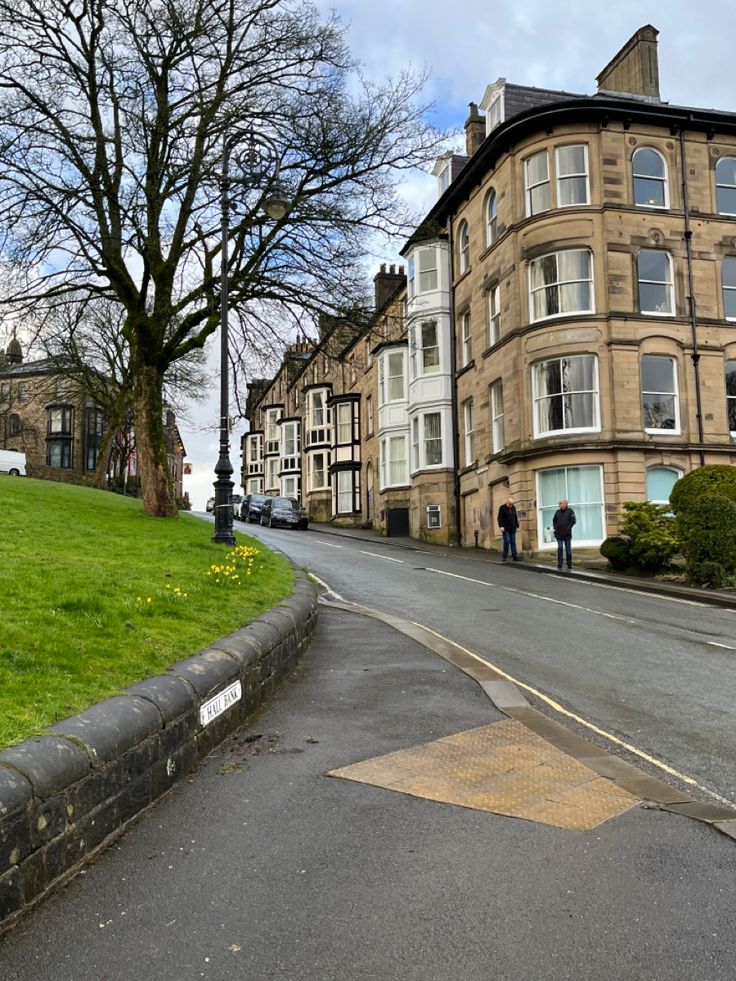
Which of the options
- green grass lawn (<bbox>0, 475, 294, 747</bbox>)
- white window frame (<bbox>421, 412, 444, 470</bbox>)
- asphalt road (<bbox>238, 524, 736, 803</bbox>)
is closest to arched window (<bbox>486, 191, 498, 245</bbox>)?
white window frame (<bbox>421, 412, 444, 470</bbox>)

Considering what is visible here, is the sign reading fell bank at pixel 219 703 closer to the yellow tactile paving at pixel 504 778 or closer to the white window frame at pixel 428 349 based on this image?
the yellow tactile paving at pixel 504 778

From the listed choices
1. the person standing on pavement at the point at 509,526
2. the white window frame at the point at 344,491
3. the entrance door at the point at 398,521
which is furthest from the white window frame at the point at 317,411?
the person standing on pavement at the point at 509,526

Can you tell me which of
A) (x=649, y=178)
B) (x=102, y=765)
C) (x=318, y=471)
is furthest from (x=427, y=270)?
(x=102, y=765)

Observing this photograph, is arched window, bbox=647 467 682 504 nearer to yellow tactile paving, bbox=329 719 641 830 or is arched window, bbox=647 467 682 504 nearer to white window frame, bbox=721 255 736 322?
white window frame, bbox=721 255 736 322

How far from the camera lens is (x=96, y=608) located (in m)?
6.81

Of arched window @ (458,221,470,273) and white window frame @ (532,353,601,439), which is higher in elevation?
arched window @ (458,221,470,273)

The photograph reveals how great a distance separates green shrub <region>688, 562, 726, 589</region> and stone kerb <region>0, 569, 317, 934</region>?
564 inches

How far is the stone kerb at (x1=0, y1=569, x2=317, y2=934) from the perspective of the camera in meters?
3.39

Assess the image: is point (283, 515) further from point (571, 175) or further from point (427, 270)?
point (571, 175)

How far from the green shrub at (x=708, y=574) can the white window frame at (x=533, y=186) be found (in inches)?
549

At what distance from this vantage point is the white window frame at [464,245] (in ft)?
110

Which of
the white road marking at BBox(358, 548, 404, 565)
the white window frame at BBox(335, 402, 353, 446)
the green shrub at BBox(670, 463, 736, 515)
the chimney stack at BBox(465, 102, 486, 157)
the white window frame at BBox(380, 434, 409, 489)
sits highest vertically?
the chimney stack at BBox(465, 102, 486, 157)

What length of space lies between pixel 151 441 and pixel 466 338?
57.0ft

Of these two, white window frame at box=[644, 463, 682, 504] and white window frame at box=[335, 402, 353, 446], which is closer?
white window frame at box=[644, 463, 682, 504]
